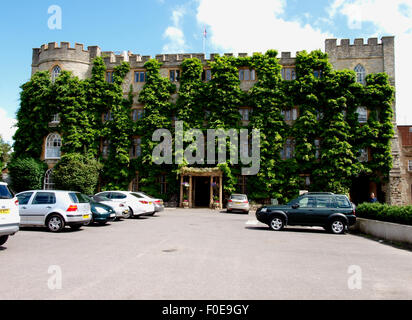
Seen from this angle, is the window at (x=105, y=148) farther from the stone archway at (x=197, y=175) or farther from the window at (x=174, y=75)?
the window at (x=174, y=75)

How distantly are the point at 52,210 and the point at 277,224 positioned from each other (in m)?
9.13

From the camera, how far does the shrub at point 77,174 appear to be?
27719 mm

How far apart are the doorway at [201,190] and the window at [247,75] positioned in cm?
988

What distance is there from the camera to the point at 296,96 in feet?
94.4

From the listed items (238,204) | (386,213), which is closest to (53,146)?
(238,204)

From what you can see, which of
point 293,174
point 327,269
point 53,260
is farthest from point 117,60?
point 327,269

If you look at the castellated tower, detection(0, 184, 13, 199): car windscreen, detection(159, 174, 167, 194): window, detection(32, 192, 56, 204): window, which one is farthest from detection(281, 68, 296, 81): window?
detection(0, 184, 13, 199): car windscreen

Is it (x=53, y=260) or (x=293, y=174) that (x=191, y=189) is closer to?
(x=293, y=174)

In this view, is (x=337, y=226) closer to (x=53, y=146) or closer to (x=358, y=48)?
(x=358, y=48)

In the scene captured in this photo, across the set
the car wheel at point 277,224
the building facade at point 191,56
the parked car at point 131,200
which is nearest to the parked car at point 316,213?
the car wheel at point 277,224

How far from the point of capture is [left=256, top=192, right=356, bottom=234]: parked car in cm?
1413

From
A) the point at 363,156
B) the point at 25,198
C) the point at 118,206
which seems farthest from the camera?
the point at 363,156

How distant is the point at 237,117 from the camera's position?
95.4ft

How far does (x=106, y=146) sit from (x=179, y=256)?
983 inches
